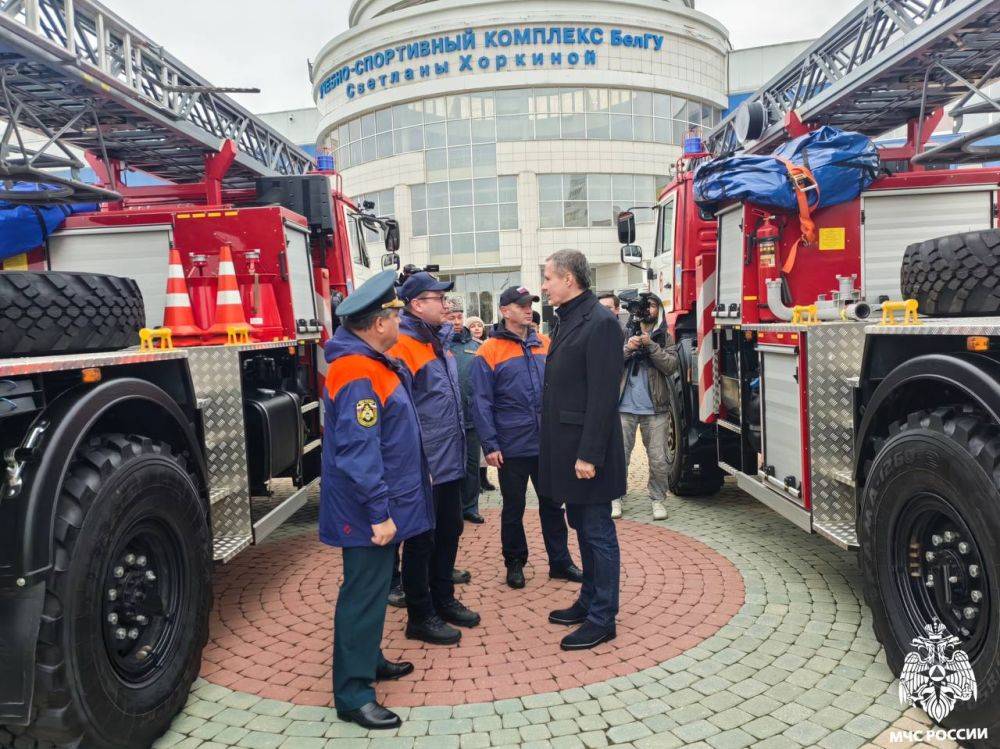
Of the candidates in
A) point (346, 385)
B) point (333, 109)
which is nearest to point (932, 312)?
point (346, 385)

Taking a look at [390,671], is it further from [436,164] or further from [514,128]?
[514,128]

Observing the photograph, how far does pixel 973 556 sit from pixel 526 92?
1203 inches

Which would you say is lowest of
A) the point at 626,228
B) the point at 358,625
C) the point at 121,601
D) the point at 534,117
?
the point at 358,625

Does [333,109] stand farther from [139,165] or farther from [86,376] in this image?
[86,376]

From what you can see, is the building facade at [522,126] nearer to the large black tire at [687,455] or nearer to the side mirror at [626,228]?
the side mirror at [626,228]

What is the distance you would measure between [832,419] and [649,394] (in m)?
2.36

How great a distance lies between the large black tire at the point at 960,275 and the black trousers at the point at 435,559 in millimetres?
2449

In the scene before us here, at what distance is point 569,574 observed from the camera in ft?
14.6

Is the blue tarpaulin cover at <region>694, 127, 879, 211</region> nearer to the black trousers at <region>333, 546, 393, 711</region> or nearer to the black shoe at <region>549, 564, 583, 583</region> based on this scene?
the black shoe at <region>549, 564, 583, 583</region>

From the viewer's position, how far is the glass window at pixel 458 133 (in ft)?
99.1

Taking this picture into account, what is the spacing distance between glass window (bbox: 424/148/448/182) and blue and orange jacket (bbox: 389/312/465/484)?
27.9 meters

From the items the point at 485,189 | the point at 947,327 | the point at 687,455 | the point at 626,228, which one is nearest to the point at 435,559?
the point at 947,327

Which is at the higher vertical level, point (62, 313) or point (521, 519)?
point (62, 313)

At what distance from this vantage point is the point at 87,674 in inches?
86.7
